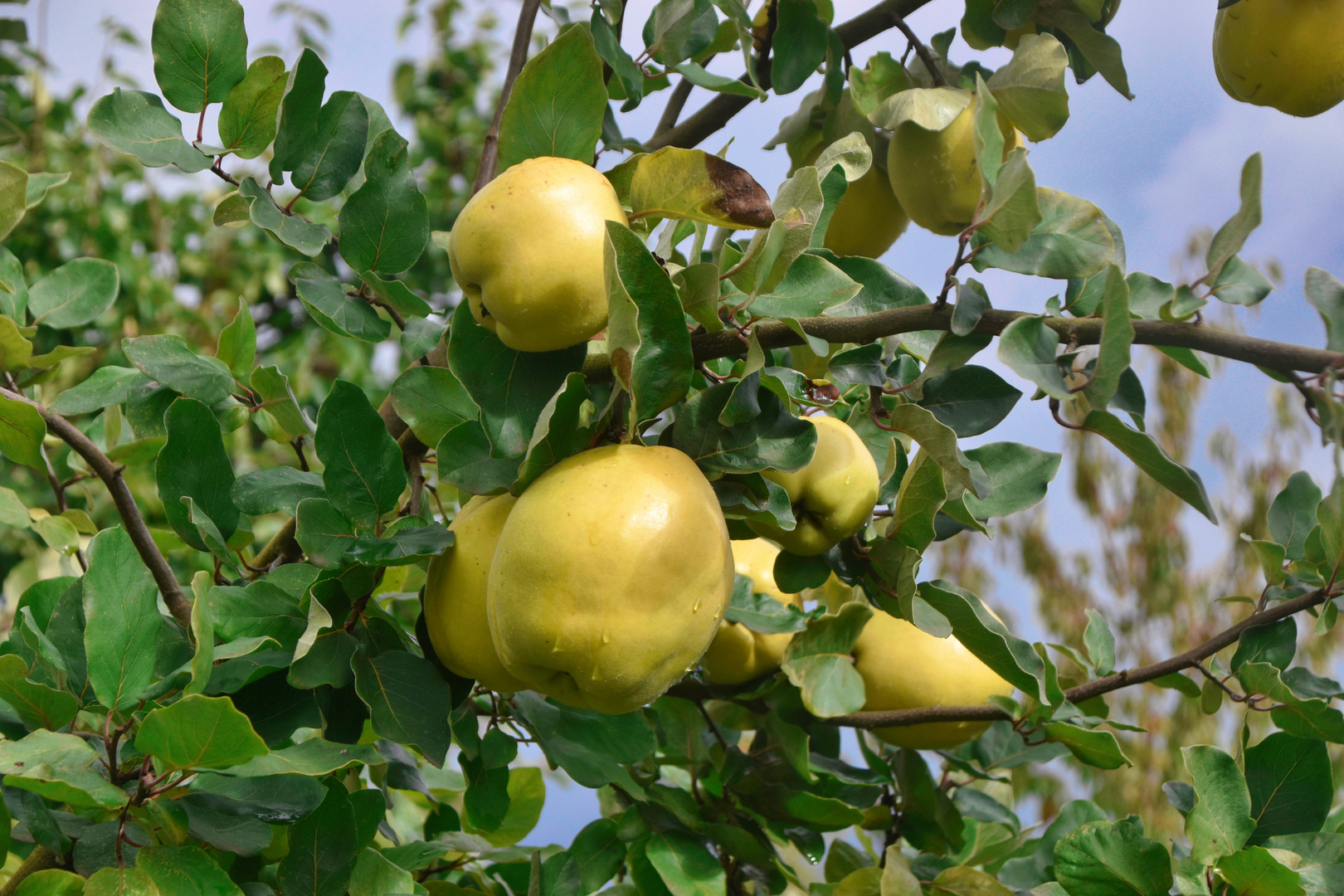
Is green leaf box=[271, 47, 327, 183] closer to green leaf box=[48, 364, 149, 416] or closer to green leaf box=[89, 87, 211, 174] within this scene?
green leaf box=[89, 87, 211, 174]

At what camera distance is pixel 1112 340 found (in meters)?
0.60

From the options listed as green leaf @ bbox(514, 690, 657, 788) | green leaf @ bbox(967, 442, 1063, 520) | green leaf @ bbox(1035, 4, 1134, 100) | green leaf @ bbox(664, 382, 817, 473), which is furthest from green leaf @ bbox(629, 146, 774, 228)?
green leaf @ bbox(1035, 4, 1134, 100)

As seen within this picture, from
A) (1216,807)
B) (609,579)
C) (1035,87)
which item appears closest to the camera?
(609,579)

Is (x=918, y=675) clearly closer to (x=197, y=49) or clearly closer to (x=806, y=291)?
(x=806, y=291)

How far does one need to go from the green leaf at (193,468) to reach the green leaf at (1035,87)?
2.20 feet

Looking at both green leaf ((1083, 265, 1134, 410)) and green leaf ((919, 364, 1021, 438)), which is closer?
green leaf ((1083, 265, 1134, 410))

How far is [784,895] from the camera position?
1.03 m

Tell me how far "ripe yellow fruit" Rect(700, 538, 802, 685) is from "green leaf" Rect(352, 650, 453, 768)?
32 cm

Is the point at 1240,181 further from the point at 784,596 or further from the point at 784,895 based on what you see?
Answer: the point at 784,895

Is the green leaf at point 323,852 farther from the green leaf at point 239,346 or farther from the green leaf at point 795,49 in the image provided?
the green leaf at point 795,49

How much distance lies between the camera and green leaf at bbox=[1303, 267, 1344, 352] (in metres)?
0.66

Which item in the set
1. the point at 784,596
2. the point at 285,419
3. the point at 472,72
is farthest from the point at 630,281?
the point at 472,72

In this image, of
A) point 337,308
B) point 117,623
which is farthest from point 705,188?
point 117,623

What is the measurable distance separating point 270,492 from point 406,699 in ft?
0.57
